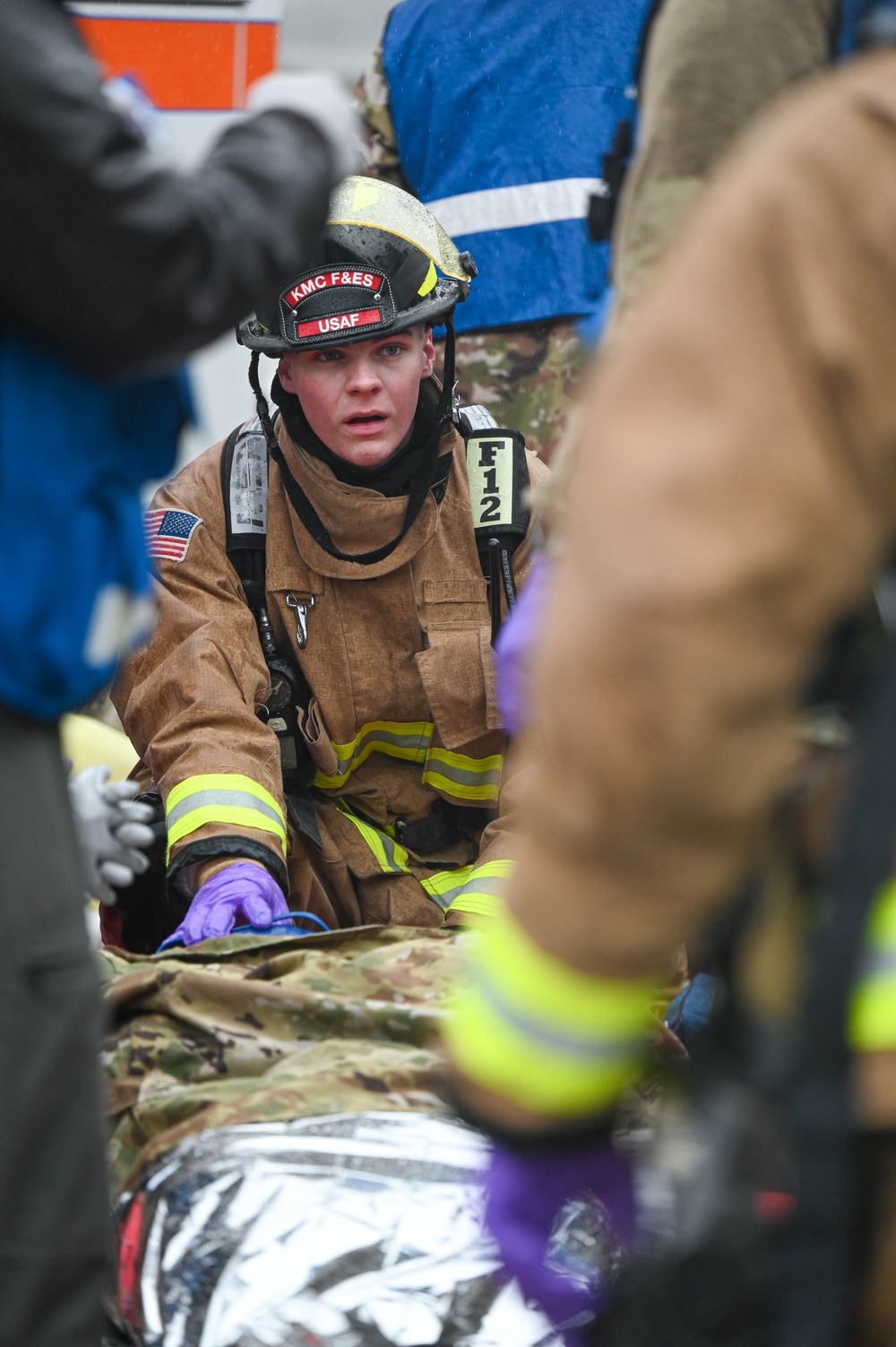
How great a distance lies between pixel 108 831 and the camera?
6.84 ft

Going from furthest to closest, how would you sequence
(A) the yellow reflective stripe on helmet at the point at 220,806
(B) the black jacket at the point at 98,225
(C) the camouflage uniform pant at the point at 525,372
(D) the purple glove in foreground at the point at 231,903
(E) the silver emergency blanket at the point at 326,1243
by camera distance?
(C) the camouflage uniform pant at the point at 525,372 → (A) the yellow reflective stripe on helmet at the point at 220,806 → (D) the purple glove in foreground at the point at 231,903 → (E) the silver emergency blanket at the point at 326,1243 → (B) the black jacket at the point at 98,225

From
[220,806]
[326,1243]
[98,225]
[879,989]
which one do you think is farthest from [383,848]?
[879,989]

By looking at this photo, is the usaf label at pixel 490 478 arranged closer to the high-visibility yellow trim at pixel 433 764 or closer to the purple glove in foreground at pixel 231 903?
the high-visibility yellow trim at pixel 433 764

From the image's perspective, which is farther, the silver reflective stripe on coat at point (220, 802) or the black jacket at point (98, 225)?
the silver reflective stripe on coat at point (220, 802)

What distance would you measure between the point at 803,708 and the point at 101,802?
1.36 m

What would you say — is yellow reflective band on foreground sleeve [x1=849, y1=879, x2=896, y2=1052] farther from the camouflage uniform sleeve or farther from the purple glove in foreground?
the camouflage uniform sleeve

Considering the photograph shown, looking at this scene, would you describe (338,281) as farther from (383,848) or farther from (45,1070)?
(45,1070)

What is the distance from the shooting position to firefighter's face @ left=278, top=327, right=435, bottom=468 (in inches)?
109

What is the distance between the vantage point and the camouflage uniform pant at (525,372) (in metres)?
3.63

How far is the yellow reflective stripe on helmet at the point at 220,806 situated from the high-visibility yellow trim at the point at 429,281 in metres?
0.93

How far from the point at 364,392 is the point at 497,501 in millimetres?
314

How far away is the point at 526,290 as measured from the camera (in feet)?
11.7

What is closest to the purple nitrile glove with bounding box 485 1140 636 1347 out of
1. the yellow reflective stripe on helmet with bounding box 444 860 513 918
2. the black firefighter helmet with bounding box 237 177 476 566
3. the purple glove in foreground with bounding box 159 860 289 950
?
the purple glove in foreground with bounding box 159 860 289 950

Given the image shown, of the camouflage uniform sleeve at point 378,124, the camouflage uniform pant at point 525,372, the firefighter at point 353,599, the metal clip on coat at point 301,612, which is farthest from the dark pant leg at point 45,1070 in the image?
the camouflage uniform sleeve at point 378,124
